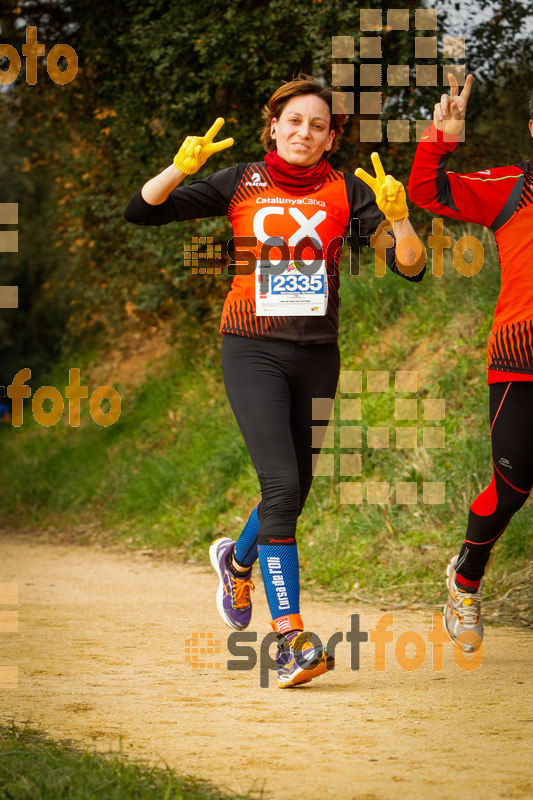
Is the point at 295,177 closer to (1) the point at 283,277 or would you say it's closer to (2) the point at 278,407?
(1) the point at 283,277

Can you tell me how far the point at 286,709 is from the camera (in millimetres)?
3607

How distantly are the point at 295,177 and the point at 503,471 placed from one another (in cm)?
153

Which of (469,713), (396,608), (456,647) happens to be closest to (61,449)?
(396,608)

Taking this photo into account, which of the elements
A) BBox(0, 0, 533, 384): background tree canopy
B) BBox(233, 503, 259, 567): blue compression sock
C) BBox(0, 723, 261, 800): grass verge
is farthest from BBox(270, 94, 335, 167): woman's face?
BBox(0, 0, 533, 384): background tree canopy

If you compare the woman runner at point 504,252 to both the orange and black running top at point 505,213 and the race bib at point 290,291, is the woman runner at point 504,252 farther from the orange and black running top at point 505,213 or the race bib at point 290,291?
the race bib at point 290,291

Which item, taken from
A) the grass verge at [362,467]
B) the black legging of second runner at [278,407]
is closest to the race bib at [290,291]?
the black legging of second runner at [278,407]

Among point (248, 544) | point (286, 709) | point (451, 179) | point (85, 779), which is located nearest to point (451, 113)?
point (451, 179)

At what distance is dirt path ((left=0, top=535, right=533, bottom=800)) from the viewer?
9.39 ft

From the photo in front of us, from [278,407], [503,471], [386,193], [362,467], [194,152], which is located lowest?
[362,467]

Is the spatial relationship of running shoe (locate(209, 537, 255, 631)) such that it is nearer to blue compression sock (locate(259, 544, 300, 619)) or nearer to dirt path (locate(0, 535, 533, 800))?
dirt path (locate(0, 535, 533, 800))

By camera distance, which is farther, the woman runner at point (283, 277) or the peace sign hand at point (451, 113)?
the woman runner at point (283, 277)

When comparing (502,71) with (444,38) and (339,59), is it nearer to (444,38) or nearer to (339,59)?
(444,38)

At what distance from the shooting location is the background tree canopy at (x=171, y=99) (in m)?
9.26

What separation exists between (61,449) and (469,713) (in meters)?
10.0
